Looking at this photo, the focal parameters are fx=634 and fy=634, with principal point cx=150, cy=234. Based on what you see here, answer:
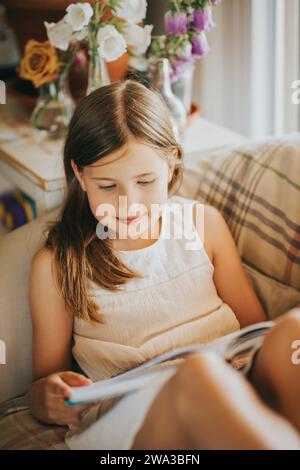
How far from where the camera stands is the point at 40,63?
1448 mm

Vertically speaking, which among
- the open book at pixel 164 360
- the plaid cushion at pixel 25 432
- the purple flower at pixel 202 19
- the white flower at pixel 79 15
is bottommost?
the plaid cushion at pixel 25 432

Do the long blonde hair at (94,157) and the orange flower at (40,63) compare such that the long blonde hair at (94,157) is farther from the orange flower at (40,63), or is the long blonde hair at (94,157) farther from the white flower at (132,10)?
the orange flower at (40,63)

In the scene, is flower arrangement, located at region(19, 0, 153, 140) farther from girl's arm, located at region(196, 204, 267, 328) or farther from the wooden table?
girl's arm, located at region(196, 204, 267, 328)

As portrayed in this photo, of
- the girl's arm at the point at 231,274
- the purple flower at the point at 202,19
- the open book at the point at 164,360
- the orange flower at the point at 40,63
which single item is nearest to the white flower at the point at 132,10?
the purple flower at the point at 202,19

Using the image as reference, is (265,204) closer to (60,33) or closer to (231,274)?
(231,274)

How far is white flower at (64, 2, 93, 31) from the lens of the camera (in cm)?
125

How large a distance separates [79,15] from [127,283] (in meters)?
0.55

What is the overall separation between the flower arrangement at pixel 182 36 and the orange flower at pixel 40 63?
0.20m

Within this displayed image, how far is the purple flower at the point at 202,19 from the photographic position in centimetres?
129

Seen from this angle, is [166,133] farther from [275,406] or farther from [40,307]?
[275,406]

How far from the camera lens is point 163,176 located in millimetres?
1088

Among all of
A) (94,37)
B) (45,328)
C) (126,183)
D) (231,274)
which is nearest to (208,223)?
(231,274)
